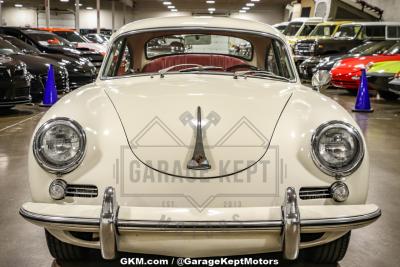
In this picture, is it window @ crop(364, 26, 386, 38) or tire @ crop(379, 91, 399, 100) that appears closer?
tire @ crop(379, 91, 399, 100)

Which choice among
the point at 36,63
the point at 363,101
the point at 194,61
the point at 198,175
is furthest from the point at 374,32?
the point at 198,175

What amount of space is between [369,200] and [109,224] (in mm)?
2619

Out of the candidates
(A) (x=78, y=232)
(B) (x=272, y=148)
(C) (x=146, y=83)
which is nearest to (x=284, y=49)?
(C) (x=146, y=83)

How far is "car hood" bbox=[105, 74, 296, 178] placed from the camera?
2.37 m

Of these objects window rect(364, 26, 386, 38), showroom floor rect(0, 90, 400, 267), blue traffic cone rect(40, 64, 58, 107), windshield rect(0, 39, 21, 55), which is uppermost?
window rect(364, 26, 386, 38)

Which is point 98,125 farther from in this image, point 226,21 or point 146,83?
point 226,21

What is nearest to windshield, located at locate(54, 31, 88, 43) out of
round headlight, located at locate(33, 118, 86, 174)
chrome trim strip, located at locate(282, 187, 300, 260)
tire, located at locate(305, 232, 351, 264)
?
round headlight, located at locate(33, 118, 86, 174)

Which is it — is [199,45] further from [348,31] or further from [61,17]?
[61,17]

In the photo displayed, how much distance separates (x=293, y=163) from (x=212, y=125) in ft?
1.35

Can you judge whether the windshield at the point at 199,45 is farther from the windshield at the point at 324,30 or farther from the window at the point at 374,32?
the windshield at the point at 324,30

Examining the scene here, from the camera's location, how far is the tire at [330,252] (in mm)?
2730

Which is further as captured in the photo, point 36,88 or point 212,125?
point 36,88

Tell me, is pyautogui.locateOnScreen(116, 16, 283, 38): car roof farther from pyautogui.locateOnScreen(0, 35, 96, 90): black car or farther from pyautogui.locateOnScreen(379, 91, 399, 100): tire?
pyautogui.locateOnScreen(379, 91, 399, 100): tire

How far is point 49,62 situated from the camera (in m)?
9.83
